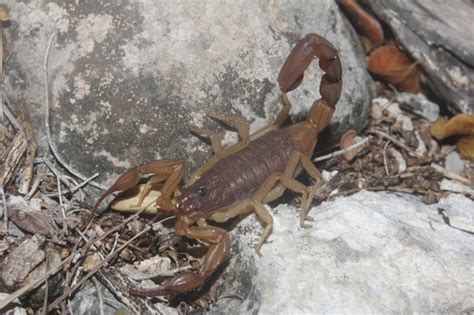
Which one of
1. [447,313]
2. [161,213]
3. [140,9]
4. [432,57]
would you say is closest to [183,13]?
[140,9]

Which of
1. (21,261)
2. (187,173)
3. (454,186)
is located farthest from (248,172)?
(454,186)

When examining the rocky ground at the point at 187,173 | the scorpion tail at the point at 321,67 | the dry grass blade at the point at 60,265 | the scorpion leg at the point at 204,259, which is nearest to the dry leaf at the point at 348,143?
the rocky ground at the point at 187,173

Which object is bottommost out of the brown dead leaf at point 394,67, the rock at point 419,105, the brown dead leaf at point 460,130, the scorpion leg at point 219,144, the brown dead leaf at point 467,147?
the brown dead leaf at point 467,147

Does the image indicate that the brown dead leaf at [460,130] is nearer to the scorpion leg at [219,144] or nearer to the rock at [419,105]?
the rock at [419,105]

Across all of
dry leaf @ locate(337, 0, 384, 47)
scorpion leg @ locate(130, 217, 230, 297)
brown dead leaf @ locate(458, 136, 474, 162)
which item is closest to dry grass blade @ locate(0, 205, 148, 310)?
scorpion leg @ locate(130, 217, 230, 297)

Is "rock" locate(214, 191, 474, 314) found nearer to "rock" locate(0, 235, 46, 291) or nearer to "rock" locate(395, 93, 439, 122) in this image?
"rock" locate(0, 235, 46, 291)
